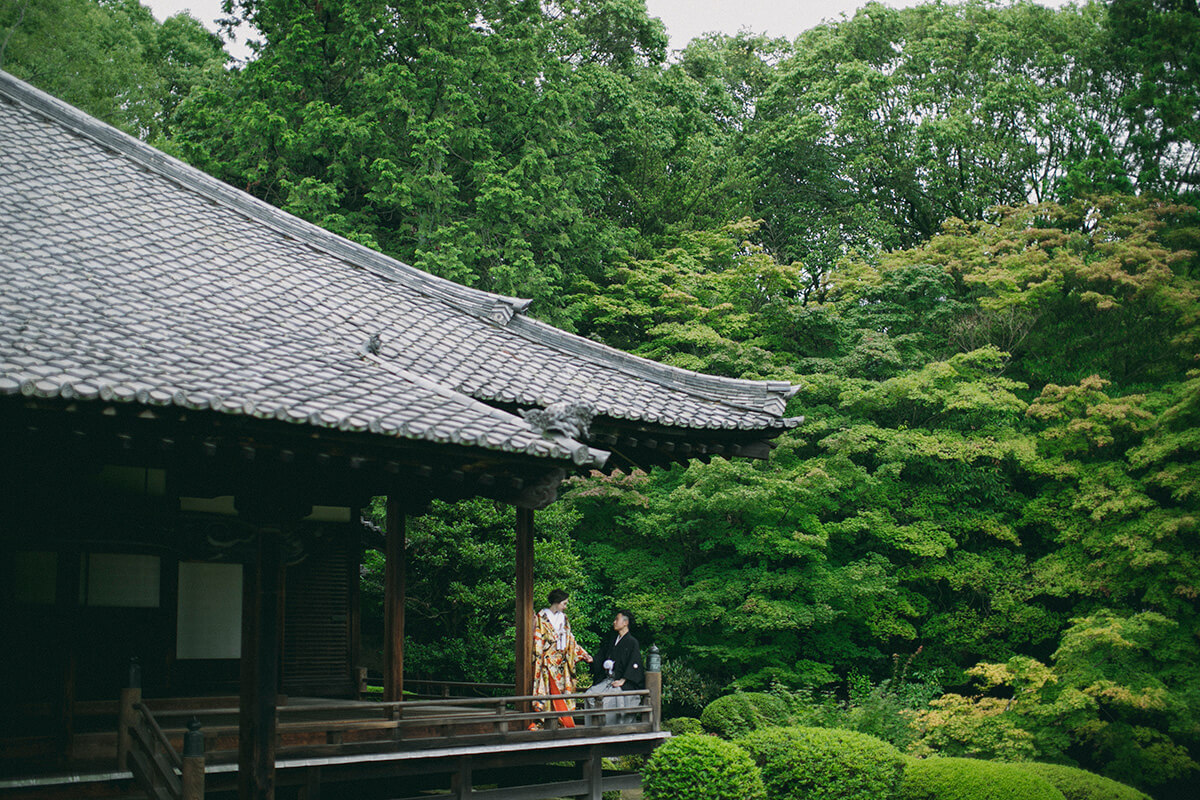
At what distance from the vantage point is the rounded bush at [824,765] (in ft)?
30.5

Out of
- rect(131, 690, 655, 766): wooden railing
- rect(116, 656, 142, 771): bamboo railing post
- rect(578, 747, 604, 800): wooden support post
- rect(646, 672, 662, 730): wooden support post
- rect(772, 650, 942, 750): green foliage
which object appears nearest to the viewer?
rect(116, 656, 142, 771): bamboo railing post

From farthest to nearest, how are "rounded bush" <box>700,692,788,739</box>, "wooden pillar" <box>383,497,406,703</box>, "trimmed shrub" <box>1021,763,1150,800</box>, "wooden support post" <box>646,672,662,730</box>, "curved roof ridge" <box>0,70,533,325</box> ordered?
"rounded bush" <box>700,692,788,739</box>, "trimmed shrub" <box>1021,763,1150,800</box>, "curved roof ridge" <box>0,70,533,325</box>, "wooden support post" <box>646,672,662,730</box>, "wooden pillar" <box>383,497,406,703</box>

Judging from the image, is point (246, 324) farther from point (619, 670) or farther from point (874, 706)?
point (874, 706)

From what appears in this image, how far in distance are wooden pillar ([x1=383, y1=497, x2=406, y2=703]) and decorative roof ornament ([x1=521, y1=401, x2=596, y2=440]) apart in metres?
2.66

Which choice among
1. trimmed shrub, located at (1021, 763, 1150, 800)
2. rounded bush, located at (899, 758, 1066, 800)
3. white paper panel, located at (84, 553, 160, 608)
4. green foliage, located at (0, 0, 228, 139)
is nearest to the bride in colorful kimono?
white paper panel, located at (84, 553, 160, 608)

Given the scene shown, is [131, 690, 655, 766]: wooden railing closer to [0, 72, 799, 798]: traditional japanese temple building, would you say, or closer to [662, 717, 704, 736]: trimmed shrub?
[0, 72, 799, 798]: traditional japanese temple building

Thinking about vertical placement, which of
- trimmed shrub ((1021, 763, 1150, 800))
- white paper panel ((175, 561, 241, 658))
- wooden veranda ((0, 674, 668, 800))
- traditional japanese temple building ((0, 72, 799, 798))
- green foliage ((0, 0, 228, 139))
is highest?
green foliage ((0, 0, 228, 139))

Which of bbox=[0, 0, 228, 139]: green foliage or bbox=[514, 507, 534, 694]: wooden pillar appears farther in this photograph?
bbox=[0, 0, 228, 139]: green foliage

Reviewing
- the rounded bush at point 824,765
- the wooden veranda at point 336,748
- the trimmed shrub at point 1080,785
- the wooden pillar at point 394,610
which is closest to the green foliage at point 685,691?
the trimmed shrub at point 1080,785

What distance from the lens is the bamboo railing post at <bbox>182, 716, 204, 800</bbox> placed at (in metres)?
5.79

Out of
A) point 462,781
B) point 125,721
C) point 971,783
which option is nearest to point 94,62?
point 125,721

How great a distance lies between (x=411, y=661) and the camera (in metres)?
14.3

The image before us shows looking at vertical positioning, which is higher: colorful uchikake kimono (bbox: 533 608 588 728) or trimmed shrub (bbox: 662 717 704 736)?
colorful uchikake kimono (bbox: 533 608 588 728)

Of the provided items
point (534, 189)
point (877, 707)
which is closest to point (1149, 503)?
point (877, 707)
